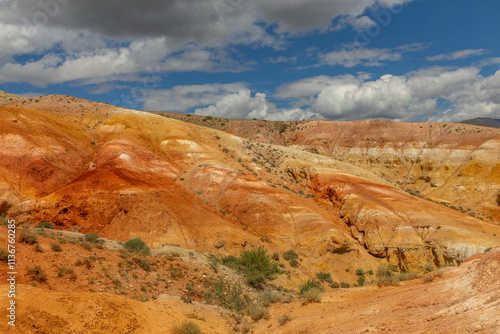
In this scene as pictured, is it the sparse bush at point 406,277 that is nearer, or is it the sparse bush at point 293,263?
the sparse bush at point 406,277

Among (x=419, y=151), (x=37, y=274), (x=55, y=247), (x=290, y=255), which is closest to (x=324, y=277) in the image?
(x=290, y=255)

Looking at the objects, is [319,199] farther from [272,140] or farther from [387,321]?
[272,140]

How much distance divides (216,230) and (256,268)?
26.1ft

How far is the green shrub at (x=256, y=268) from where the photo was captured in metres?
18.8

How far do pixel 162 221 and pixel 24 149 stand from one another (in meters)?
15.3

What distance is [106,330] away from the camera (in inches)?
331

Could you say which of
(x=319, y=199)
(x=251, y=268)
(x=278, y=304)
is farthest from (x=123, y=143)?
(x=278, y=304)

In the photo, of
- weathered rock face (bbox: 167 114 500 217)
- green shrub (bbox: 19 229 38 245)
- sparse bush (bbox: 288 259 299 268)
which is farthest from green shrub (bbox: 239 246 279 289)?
weathered rock face (bbox: 167 114 500 217)

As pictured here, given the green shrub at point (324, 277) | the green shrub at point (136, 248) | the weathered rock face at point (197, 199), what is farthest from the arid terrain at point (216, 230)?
the green shrub at point (136, 248)

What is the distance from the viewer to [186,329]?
9.88 meters

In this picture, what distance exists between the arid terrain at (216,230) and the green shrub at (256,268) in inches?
21.6

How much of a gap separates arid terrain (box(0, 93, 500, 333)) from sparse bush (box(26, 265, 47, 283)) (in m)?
0.07

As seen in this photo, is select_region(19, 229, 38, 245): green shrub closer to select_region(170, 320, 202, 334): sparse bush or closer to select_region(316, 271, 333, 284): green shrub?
select_region(170, 320, 202, 334): sparse bush

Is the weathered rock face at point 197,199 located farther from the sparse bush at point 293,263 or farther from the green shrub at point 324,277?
the sparse bush at point 293,263
